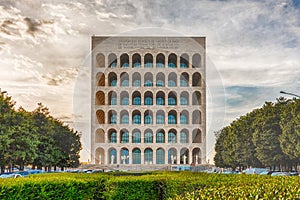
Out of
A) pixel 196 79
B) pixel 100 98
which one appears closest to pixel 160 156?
A: pixel 100 98

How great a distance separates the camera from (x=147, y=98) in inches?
4523

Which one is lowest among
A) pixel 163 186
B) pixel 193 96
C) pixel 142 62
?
pixel 163 186

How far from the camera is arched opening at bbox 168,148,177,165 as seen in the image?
108 meters

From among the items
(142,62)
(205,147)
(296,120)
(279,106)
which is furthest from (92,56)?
(296,120)

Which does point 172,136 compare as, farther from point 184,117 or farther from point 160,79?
point 160,79

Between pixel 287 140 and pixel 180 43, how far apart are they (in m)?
63.0

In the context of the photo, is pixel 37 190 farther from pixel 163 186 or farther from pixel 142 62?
pixel 142 62

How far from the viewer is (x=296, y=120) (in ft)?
165

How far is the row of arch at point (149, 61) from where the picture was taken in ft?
368

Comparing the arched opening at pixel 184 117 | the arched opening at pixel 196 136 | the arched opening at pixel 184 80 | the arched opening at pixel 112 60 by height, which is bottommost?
the arched opening at pixel 196 136

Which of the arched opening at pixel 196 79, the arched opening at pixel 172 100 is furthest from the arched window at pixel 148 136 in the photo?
the arched opening at pixel 196 79

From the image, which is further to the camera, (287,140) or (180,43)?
(180,43)

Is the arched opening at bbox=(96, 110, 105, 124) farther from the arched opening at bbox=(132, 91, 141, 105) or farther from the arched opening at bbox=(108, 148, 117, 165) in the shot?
the arched opening at bbox=(132, 91, 141, 105)

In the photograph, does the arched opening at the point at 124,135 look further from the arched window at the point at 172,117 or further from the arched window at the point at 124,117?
the arched window at the point at 172,117
